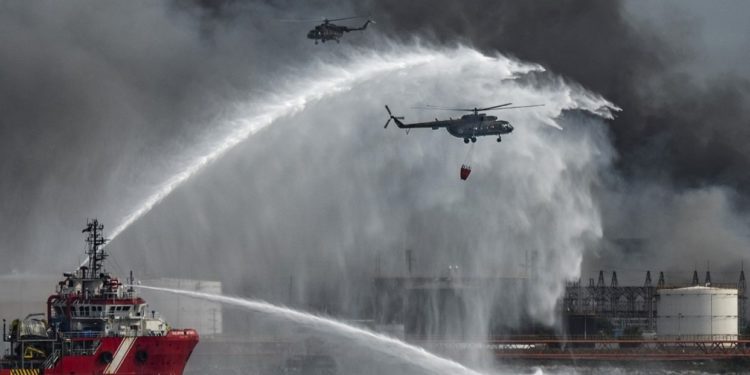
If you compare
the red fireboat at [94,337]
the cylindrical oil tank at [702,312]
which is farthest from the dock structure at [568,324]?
the red fireboat at [94,337]

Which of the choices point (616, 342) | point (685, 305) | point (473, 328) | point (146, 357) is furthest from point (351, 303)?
point (146, 357)

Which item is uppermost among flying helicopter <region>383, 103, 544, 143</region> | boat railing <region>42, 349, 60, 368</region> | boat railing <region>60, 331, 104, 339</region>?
flying helicopter <region>383, 103, 544, 143</region>

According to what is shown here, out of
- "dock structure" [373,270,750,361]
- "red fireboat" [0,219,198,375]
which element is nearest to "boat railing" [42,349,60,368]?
"red fireboat" [0,219,198,375]

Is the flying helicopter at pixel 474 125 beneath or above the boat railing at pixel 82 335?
above

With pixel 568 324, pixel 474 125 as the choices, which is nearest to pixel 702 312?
pixel 568 324

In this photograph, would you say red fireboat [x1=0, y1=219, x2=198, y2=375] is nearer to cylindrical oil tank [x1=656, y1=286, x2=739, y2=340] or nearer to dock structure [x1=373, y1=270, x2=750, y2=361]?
dock structure [x1=373, y1=270, x2=750, y2=361]

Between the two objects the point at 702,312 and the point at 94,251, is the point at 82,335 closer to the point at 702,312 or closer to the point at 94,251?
the point at 94,251

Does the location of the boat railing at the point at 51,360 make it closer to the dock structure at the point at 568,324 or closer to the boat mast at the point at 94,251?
the boat mast at the point at 94,251
